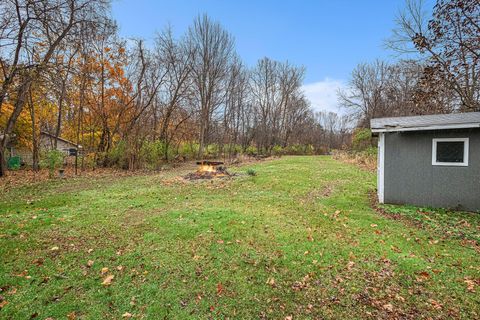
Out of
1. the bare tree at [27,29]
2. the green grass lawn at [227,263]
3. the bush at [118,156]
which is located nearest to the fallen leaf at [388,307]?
the green grass lawn at [227,263]

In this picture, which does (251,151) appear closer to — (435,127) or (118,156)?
(118,156)

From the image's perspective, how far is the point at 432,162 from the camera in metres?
6.34

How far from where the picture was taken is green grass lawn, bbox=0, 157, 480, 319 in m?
2.55

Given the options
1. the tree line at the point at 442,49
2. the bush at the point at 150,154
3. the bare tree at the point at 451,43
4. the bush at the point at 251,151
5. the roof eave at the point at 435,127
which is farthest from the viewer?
the bush at the point at 251,151

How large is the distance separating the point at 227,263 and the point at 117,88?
1628 cm

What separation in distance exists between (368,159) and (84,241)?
17.9 metres

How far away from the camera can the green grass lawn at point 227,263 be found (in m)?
2.55

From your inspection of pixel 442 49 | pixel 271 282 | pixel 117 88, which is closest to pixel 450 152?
pixel 442 49

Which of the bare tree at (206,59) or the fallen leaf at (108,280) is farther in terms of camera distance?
the bare tree at (206,59)

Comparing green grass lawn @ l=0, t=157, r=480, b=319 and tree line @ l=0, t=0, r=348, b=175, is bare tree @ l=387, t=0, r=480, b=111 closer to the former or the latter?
green grass lawn @ l=0, t=157, r=480, b=319

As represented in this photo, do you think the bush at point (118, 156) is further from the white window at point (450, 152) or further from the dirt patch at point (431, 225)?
the white window at point (450, 152)

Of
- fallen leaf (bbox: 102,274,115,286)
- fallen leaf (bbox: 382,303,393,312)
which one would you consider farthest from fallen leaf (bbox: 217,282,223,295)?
fallen leaf (bbox: 382,303,393,312)

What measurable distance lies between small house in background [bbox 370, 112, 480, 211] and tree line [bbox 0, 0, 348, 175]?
11612mm

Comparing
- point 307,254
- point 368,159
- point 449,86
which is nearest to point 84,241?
point 307,254
